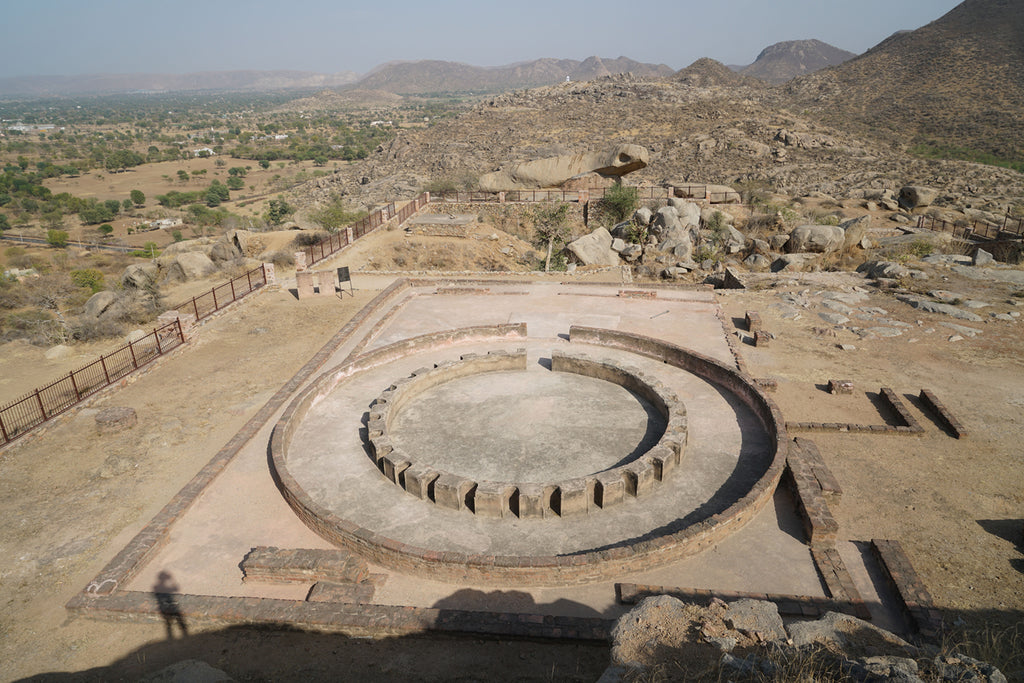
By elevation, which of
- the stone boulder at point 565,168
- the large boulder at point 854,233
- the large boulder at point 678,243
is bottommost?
the large boulder at point 678,243

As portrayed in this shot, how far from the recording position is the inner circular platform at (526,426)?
455 inches

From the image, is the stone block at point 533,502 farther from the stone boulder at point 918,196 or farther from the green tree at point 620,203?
the stone boulder at point 918,196

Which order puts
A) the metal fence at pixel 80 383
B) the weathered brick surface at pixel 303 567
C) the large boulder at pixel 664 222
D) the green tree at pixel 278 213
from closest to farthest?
the weathered brick surface at pixel 303 567 → the metal fence at pixel 80 383 → the large boulder at pixel 664 222 → the green tree at pixel 278 213

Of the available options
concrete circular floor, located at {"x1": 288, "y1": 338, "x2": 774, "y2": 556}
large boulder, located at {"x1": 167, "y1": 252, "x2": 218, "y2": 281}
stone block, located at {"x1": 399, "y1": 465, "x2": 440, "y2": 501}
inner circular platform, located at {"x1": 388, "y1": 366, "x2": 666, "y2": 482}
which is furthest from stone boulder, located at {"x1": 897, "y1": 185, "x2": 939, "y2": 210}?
large boulder, located at {"x1": 167, "y1": 252, "x2": 218, "y2": 281}

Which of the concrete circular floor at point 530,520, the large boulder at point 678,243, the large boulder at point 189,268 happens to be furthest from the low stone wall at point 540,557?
the large boulder at point 189,268

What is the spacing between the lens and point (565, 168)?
40.6 m

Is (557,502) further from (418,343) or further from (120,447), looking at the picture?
(120,447)

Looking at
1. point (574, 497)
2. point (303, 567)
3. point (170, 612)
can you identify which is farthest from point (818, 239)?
point (170, 612)

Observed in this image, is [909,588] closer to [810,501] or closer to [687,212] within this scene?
[810,501]

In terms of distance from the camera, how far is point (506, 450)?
12.0m

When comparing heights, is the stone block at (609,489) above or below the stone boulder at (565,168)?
below

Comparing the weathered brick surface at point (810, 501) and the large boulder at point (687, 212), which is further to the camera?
the large boulder at point (687, 212)

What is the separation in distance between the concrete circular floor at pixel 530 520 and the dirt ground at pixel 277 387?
5.68 ft

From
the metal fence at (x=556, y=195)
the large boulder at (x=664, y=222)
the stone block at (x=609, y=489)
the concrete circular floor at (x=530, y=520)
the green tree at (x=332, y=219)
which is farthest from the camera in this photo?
the metal fence at (x=556, y=195)
